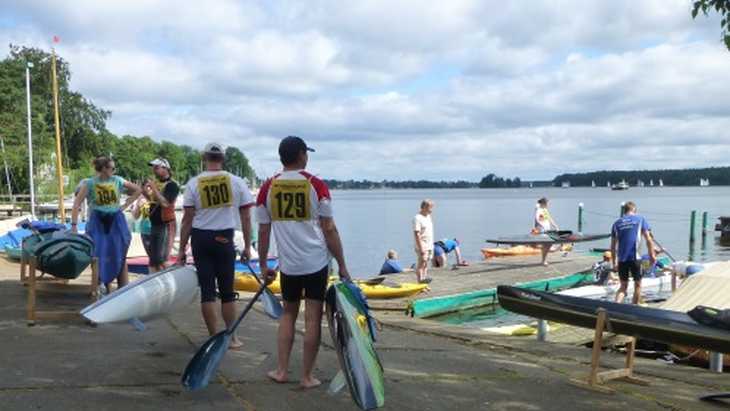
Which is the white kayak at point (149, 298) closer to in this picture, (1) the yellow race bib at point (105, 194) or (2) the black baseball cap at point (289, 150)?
(1) the yellow race bib at point (105, 194)

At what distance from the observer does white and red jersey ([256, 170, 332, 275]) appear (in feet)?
15.9

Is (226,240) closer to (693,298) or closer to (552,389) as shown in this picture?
(552,389)

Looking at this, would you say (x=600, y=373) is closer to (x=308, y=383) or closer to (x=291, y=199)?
(x=308, y=383)

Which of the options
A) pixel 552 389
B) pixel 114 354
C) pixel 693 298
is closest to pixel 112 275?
pixel 114 354

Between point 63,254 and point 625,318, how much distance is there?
556 cm

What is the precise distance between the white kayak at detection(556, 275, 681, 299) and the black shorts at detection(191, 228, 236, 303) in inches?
362

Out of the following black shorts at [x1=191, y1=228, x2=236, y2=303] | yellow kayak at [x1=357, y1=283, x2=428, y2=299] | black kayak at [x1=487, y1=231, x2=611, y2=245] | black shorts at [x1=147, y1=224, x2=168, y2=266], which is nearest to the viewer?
black shorts at [x1=191, y1=228, x2=236, y2=303]

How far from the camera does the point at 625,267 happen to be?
12.1 m

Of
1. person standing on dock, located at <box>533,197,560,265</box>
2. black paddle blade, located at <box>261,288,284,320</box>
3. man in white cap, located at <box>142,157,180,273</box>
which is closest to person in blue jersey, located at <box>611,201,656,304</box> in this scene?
man in white cap, located at <box>142,157,180,273</box>

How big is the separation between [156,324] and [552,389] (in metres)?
4.18

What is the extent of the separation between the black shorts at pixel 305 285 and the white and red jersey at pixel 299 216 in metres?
0.04

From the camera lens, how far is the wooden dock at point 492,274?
51.8 feet

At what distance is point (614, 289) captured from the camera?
15.0 m

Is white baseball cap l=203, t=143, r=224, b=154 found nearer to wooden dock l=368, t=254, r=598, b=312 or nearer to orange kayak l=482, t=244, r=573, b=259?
wooden dock l=368, t=254, r=598, b=312
